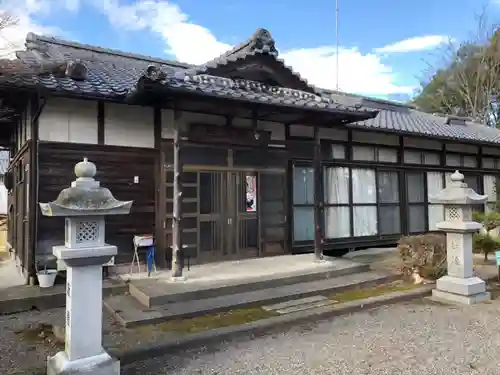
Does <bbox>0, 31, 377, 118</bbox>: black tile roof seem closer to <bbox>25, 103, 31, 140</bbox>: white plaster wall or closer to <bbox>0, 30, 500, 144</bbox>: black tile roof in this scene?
<bbox>0, 30, 500, 144</bbox>: black tile roof

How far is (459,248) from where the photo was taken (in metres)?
6.70

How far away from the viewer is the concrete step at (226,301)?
17.4 ft

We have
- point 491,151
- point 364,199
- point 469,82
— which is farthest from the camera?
point 469,82

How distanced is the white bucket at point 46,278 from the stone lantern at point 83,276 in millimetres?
2979

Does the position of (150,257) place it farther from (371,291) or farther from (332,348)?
(371,291)

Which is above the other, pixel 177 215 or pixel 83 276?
pixel 177 215

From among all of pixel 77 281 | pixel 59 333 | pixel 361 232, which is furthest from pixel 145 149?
pixel 361 232

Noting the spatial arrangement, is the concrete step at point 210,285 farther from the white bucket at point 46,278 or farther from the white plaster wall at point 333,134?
the white plaster wall at point 333,134

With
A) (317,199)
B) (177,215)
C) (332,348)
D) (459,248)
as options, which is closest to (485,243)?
(459,248)

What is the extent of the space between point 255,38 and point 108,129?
3477 millimetres

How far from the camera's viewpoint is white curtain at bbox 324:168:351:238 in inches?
397

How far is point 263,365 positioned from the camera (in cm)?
408

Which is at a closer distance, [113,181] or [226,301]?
[226,301]

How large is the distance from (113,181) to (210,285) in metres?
2.77
